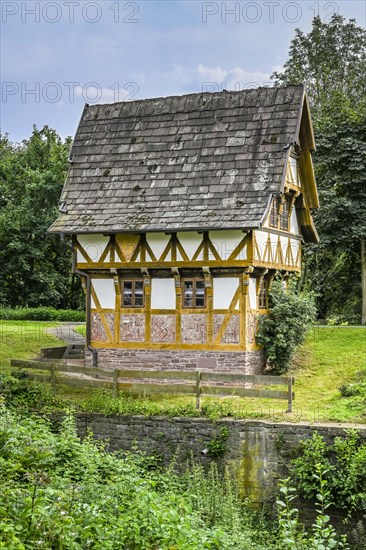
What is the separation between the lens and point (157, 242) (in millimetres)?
22844

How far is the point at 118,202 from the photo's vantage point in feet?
77.5

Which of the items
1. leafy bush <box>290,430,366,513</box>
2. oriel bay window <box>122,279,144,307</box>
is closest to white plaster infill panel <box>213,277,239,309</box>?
oriel bay window <box>122,279,144,307</box>

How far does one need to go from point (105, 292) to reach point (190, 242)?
10.7 feet

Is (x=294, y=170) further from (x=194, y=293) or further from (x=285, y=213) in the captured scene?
(x=194, y=293)

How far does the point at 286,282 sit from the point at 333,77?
73.0 feet

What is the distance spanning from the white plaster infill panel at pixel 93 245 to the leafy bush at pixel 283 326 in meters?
5.20

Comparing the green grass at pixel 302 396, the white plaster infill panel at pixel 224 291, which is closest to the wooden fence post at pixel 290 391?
the green grass at pixel 302 396

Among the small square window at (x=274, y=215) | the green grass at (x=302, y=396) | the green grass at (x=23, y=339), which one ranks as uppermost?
the small square window at (x=274, y=215)

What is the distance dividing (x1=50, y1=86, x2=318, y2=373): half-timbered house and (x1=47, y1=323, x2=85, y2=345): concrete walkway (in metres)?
6.59

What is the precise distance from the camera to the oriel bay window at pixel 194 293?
2269cm

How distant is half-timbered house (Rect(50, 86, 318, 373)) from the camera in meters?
22.2

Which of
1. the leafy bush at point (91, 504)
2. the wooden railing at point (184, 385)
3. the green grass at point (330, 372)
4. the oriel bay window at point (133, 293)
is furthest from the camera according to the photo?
the oriel bay window at point (133, 293)

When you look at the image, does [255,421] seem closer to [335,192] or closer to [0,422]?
[0,422]

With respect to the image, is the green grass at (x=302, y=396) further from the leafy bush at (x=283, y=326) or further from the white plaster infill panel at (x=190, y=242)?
the white plaster infill panel at (x=190, y=242)
